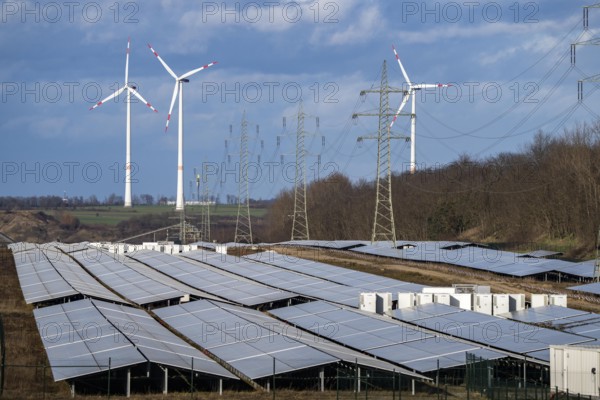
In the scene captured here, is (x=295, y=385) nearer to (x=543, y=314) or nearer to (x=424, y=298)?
(x=424, y=298)

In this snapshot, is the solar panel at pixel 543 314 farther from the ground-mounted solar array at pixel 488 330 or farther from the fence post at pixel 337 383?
the fence post at pixel 337 383

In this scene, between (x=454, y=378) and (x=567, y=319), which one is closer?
(x=454, y=378)

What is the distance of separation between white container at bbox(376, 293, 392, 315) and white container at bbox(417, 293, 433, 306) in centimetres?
167

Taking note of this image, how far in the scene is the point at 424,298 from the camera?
41.8 metres

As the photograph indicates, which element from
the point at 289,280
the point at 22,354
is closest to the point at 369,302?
the point at 289,280

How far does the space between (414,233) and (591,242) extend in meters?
34.3

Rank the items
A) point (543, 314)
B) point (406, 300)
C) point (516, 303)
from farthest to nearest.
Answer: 1. point (516, 303)
2. point (406, 300)
3. point (543, 314)

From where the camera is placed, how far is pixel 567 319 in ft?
123

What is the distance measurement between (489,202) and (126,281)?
204 ft

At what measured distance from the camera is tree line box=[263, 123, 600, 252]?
90500 mm

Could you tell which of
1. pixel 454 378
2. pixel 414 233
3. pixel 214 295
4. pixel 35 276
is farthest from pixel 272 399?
pixel 414 233

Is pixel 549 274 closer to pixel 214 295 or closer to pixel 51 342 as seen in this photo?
pixel 214 295

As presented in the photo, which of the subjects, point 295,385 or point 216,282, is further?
point 216,282

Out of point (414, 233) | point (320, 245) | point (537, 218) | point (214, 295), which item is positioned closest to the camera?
point (214, 295)
